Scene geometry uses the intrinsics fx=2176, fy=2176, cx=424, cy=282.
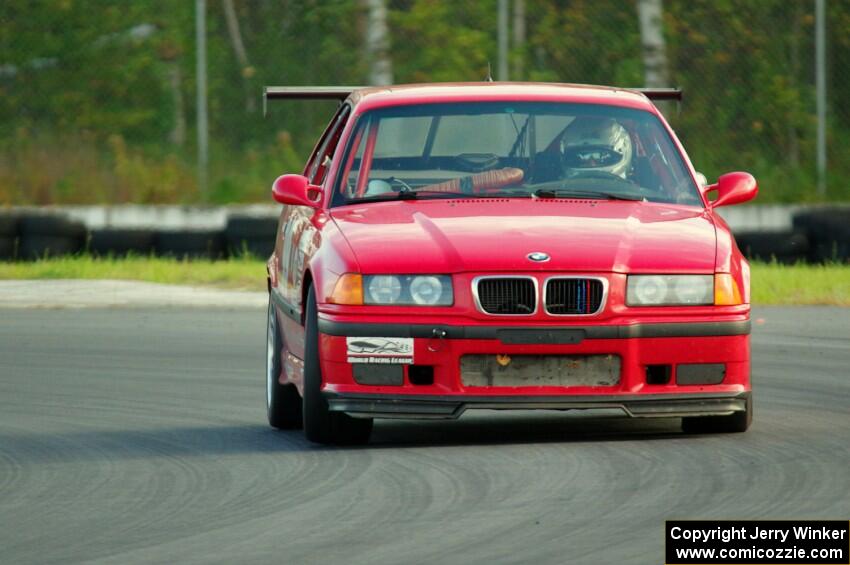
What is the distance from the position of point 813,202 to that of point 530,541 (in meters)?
18.1

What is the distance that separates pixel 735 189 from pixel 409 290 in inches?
76.5

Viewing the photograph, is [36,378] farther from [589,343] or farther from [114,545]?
[114,545]

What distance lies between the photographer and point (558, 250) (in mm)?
8852

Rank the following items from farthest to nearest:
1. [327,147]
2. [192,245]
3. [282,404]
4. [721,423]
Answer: [192,245] < [327,147] < [282,404] < [721,423]

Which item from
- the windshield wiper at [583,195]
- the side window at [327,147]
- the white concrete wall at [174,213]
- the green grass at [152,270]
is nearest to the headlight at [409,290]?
the windshield wiper at [583,195]

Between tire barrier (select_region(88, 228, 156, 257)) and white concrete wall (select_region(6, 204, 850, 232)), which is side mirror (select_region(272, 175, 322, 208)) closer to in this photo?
tire barrier (select_region(88, 228, 156, 257))

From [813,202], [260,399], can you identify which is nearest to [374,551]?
[260,399]

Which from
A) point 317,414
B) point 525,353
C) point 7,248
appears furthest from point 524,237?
point 7,248

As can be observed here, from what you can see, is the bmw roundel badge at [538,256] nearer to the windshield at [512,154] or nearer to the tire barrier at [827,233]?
the windshield at [512,154]

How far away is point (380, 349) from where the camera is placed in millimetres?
8805

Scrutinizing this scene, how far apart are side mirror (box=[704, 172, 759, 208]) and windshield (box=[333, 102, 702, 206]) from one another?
13 cm

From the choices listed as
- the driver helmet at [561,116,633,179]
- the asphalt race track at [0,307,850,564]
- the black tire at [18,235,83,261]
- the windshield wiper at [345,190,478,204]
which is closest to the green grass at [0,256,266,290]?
the black tire at [18,235,83,261]

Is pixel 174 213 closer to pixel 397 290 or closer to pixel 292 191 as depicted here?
pixel 292 191

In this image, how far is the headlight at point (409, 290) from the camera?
8789mm
